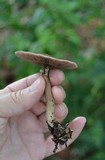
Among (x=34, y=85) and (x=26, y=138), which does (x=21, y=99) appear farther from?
(x=26, y=138)

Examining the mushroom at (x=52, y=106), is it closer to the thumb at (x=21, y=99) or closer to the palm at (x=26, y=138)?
the thumb at (x=21, y=99)

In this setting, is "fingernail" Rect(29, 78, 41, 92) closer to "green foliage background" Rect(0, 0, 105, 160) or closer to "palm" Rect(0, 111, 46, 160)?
"palm" Rect(0, 111, 46, 160)

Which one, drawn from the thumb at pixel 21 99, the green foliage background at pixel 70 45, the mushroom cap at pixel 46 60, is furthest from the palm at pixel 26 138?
A: the green foliage background at pixel 70 45

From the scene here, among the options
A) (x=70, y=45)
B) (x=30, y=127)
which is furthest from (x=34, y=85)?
(x=70, y=45)

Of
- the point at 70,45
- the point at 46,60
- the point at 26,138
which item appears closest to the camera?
the point at 46,60

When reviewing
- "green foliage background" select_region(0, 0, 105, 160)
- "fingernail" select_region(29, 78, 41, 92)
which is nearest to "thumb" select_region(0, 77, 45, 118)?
"fingernail" select_region(29, 78, 41, 92)

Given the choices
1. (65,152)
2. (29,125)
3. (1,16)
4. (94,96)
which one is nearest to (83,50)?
(94,96)
